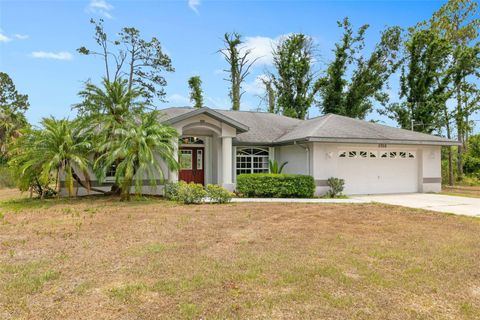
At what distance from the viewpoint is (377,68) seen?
33281 mm

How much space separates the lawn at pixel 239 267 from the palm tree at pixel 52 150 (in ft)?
12.8

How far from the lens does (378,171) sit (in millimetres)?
16953

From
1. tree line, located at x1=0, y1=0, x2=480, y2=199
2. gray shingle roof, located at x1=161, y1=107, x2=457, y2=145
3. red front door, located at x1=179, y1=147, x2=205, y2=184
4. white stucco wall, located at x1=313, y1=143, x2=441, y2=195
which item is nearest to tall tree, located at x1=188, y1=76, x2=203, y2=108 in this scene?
tree line, located at x1=0, y1=0, x2=480, y2=199

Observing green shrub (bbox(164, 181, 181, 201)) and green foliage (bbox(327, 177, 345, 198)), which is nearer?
green shrub (bbox(164, 181, 181, 201))

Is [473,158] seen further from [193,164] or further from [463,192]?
[193,164]

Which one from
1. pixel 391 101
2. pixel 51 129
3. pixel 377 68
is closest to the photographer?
pixel 51 129

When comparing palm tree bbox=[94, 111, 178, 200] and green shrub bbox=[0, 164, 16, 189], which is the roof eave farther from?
green shrub bbox=[0, 164, 16, 189]

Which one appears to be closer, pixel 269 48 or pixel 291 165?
pixel 291 165

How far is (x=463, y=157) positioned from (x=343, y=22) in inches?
625

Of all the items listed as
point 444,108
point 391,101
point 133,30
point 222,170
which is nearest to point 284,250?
point 222,170

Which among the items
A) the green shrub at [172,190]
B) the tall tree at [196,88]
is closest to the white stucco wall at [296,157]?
the green shrub at [172,190]

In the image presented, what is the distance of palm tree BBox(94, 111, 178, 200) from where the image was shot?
12.6 meters

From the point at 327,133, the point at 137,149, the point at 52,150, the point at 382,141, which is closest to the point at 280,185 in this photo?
the point at 327,133

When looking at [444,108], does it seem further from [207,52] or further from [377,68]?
[207,52]
